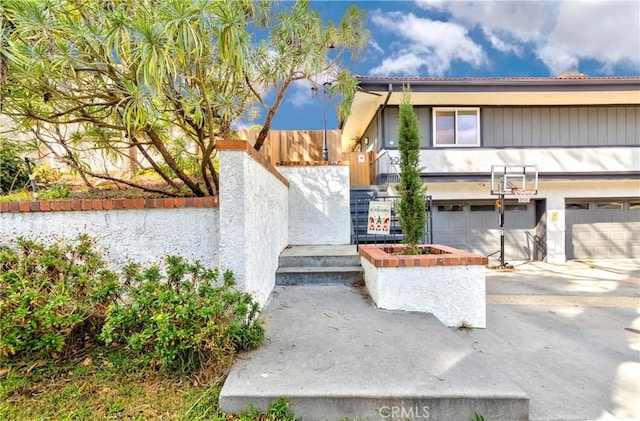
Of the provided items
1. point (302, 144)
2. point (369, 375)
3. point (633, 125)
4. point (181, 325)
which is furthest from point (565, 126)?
point (181, 325)

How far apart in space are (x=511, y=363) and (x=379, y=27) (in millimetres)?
8440

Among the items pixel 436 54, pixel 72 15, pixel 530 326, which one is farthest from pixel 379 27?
pixel 530 326

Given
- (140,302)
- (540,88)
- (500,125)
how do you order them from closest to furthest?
(140,302)
(540,88)
(500,125)

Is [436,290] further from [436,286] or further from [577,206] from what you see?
[577,206]

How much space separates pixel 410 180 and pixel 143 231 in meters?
3.41

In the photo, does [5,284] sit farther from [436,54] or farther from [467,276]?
[436,54]

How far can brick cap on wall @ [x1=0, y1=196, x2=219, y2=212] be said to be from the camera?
121 inches

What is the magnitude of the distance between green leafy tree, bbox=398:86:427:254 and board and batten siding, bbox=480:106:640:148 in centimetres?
648

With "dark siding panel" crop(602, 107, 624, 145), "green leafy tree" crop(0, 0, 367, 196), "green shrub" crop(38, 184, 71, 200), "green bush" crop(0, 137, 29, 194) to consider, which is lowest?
"green shrub" crop(38, 184, 71, 200)

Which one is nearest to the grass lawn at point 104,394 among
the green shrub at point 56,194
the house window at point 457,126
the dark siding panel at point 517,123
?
the green shrub at point 56,194

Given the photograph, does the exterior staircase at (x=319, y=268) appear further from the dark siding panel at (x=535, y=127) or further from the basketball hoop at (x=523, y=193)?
the dark siding panel at (x=535, y=127)

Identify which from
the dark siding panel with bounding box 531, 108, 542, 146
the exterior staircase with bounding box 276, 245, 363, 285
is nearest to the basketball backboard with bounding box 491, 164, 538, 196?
the dark siding panel with bounding box 531, 108, 542, 146

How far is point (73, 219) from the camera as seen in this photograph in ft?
10.2

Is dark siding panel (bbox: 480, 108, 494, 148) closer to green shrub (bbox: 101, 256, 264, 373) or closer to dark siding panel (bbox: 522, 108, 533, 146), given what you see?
dark siding panel (bbox: 522, 108, 533, 146)
